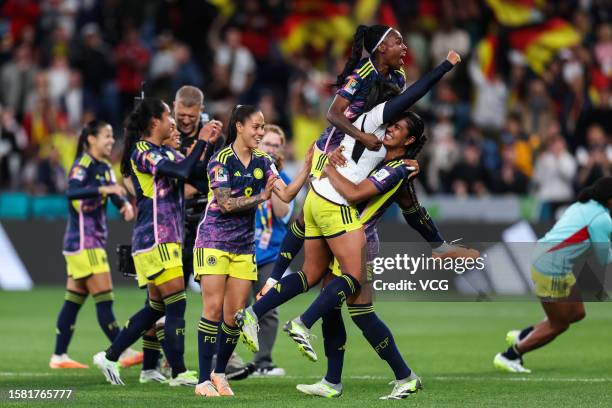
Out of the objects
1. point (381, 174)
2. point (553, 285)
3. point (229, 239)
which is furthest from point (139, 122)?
point (553, 285)

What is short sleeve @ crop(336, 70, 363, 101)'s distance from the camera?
30.1ft

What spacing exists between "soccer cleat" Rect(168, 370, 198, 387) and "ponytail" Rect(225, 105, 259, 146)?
2.00 metres

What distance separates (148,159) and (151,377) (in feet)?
6.59

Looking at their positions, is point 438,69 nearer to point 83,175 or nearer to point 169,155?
point 169,155

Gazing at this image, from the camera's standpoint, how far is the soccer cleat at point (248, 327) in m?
9.02

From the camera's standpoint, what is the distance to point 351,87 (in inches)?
362

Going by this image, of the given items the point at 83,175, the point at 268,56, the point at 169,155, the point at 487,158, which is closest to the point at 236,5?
the point at 268,56

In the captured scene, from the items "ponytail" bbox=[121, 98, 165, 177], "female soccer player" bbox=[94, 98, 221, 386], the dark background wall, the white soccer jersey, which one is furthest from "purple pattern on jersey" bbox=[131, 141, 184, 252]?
the dark background wall

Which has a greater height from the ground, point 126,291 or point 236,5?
point 236,5

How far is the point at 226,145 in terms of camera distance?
965cm

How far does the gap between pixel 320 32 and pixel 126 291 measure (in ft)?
22.1

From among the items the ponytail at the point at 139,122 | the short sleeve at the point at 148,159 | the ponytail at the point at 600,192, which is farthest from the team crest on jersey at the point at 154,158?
the ponytail at the point at 600,192

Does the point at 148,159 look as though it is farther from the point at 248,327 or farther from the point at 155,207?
the point at 248,327

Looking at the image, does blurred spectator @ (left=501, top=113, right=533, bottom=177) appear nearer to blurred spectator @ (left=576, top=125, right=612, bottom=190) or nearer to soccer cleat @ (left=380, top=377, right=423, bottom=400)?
blurred spectator @ (left=576, top=125, right=612, bottom=190)
